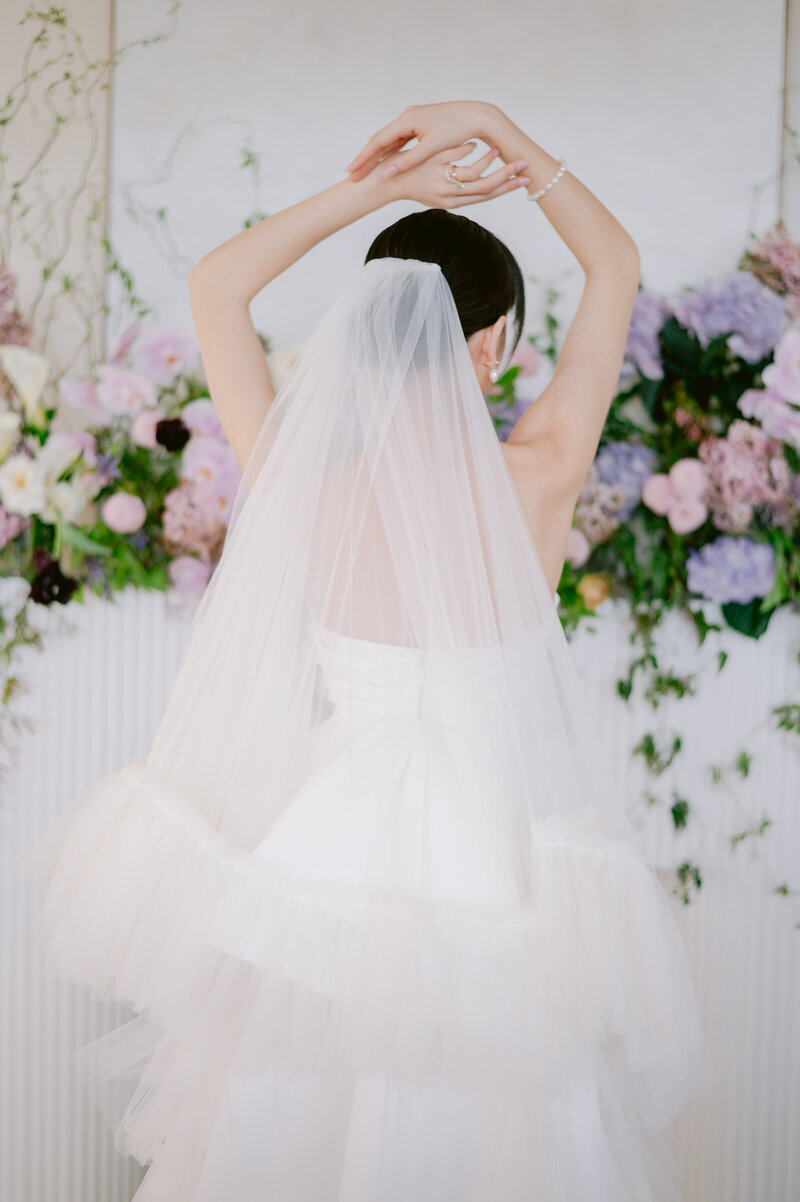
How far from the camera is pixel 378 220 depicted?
1970 millimetres

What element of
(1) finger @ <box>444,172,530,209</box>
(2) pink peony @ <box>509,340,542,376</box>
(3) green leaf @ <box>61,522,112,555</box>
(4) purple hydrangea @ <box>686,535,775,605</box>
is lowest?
(4) purple hydrangea @ <box>686,535,775,605</box>

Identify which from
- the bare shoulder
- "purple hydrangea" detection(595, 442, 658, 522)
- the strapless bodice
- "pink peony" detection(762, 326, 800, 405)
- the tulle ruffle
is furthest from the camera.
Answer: "purple hydrangea" detection(595, 442, 658, 522)

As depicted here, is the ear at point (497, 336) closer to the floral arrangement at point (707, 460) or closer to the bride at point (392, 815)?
the bride at point (392, 815)

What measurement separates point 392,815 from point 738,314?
125 centimetres

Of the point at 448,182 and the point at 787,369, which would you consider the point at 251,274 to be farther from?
the point at 787,369

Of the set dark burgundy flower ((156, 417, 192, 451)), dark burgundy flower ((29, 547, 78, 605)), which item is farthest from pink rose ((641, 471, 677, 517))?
dark burgundy flower ((29, 547, 78, 605))

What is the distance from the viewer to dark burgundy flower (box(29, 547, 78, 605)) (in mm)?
1837

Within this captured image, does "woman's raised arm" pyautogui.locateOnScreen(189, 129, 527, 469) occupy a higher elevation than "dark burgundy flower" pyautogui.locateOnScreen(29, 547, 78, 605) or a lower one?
higher

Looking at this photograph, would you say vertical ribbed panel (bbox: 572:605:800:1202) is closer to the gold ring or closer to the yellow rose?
the yellow rose

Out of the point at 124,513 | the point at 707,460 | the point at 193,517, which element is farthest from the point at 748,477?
the point at 124,513

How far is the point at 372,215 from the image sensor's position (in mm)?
1973

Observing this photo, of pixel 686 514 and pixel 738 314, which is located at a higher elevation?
pixel 738 314

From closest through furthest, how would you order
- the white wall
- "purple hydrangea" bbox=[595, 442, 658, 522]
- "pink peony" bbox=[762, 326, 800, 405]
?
"pink peony" bbox=[762, 326, 800, 405] → "purple hydrangea" bbox=[595, 442, 658, 522] → the white wall

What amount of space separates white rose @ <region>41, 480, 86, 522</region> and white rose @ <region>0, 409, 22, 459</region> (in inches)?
4.4
